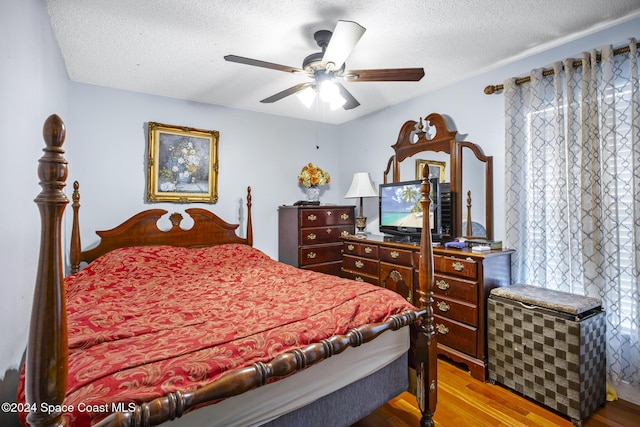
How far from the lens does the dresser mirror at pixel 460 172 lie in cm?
288

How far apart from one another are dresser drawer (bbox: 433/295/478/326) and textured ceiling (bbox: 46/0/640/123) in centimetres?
202

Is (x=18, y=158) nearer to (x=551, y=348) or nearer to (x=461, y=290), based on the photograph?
(x=461, y=290)

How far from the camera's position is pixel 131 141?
3246mm

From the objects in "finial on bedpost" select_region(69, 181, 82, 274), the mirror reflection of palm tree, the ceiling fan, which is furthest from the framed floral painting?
the mirror reflection of palm tree

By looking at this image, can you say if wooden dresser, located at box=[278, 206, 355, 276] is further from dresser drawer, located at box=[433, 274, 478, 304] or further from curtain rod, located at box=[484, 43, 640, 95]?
curtain rod, located at box=[484, 43, 640, 95]

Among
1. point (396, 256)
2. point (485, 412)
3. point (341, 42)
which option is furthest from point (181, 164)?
point (485, 412)

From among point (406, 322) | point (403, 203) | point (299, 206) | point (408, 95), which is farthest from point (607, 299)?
point (299, 206)

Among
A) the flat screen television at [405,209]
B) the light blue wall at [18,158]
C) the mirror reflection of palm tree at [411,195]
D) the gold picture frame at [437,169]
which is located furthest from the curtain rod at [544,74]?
the light blue wall at [18,158]

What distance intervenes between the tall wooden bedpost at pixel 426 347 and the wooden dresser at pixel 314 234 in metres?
2.10

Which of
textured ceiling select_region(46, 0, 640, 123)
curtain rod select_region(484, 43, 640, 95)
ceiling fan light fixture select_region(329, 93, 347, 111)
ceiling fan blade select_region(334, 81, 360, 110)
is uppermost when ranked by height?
textured ceiling select_region(46, 0, 640, 123)

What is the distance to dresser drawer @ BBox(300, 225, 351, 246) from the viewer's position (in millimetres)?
3760

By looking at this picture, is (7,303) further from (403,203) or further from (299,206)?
(403,203)

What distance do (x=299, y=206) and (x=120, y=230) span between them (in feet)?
6.08

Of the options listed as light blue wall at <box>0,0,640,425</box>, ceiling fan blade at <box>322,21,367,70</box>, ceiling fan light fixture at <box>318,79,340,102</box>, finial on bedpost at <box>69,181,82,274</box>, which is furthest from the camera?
finial on bedpost at <box>69,181,82,274</box>
